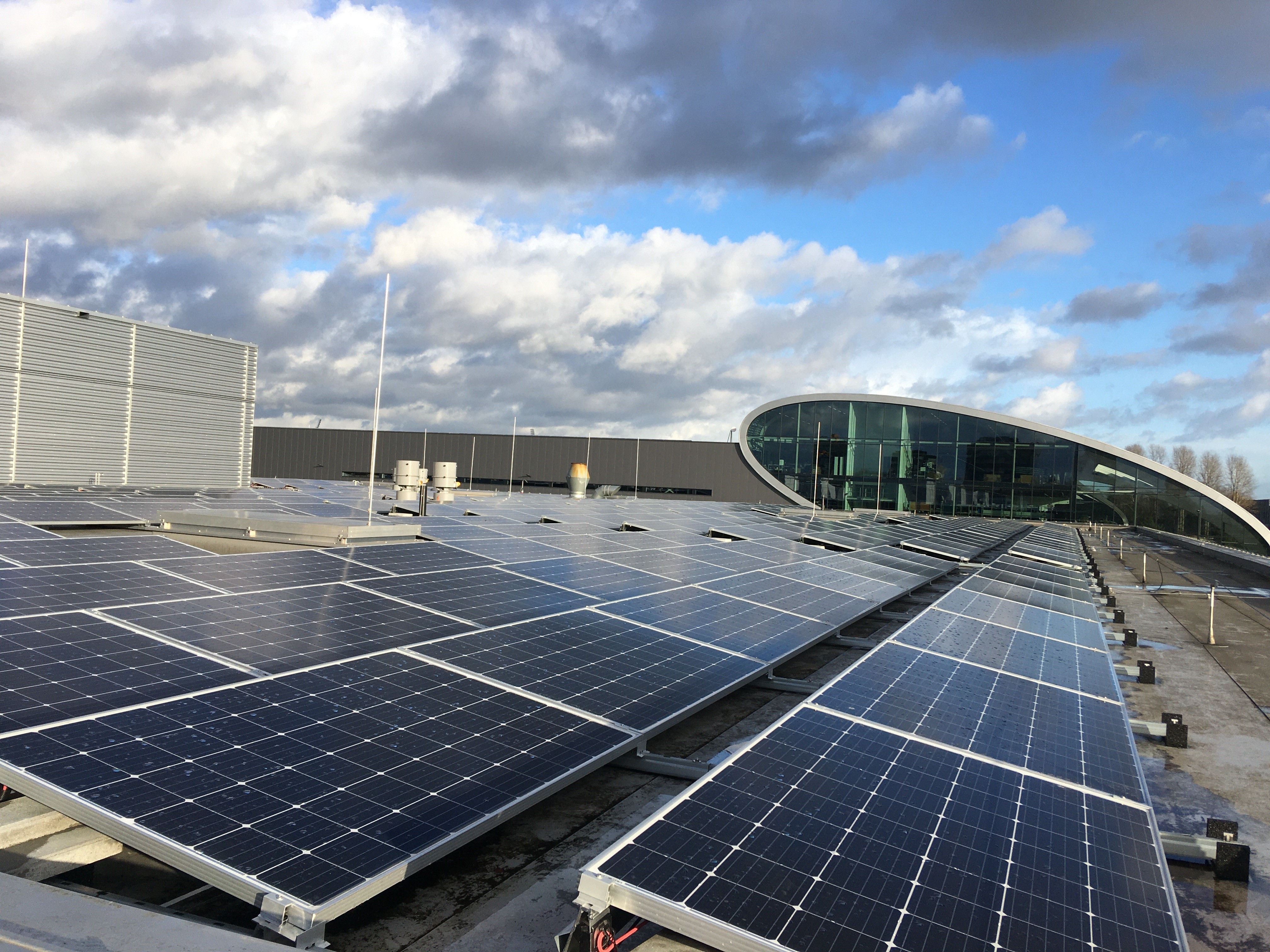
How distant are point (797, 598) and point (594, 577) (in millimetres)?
4200

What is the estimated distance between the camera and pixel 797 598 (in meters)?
16.0

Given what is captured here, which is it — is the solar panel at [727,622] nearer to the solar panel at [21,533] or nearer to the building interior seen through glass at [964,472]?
the solar panel at [21,533]

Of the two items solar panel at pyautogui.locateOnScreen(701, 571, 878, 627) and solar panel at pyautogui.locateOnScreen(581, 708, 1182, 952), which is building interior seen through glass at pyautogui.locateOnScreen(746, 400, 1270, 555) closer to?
solar panel at pyautogui.locateOnScreen(701, 571, 878, 627)

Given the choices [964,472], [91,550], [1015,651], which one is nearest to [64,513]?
[91,550]

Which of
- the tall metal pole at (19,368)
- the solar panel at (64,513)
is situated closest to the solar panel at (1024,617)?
the solar panel at (64,513)

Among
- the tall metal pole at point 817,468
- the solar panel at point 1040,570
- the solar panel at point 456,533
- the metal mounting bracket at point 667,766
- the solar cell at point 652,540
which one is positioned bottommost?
the metal mounting bracket at point 667,766

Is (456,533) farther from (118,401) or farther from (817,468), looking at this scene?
(817,468)

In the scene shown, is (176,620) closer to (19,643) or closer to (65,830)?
(19,643)

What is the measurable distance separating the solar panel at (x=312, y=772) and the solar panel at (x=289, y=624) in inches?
40.6

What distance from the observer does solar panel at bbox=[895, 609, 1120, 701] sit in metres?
10.8

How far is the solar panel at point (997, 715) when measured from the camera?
720 centimetres

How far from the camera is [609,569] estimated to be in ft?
55.7

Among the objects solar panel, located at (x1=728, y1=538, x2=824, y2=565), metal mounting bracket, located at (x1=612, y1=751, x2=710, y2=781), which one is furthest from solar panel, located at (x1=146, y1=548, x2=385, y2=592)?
solar panel, located at (x1=728, y1=538, x2=824, y2=565)

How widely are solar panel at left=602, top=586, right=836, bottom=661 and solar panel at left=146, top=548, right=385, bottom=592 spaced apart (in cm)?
453
